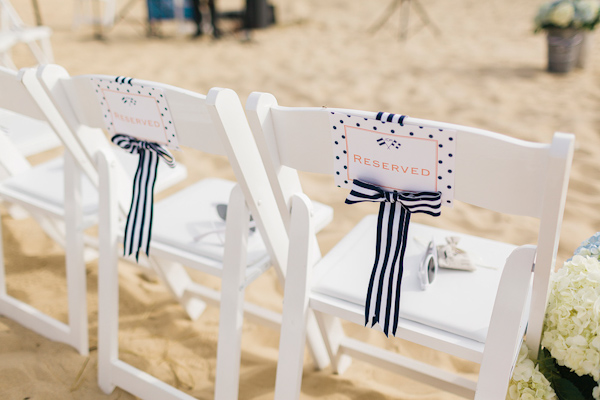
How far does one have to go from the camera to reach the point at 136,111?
124 cm

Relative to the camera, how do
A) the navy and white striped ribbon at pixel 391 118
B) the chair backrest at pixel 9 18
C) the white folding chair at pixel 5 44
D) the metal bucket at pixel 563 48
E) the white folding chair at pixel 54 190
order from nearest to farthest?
the navy and white striped ribbon at pixel 391 118 → the white folding chair at pixel 54 190 → the white folding chair at pixel 5 44 → the chair backrest at pixel 9 18 → the metal bucket at pixel 563 48

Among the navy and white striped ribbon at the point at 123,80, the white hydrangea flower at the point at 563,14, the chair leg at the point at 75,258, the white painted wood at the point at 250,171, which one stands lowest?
the chair leg at the point at 75,258

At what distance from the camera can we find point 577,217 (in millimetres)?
2459

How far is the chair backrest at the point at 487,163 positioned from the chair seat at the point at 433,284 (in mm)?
125

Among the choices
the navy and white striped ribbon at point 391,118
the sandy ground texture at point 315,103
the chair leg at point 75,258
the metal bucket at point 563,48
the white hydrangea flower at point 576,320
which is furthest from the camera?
the metal bucket at point 563,48

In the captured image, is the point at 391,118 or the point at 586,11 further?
the point at 586,11

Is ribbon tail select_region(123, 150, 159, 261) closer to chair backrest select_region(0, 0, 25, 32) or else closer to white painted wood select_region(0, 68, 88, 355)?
white painted wood select_region(0, 68, 88, 355)

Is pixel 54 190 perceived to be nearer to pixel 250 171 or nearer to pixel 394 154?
pixel 250 171

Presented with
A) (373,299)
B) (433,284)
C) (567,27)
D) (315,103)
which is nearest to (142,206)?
(373,299)

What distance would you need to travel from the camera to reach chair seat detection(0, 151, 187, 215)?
171 cm

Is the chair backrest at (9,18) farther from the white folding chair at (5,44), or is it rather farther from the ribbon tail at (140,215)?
the ribbon tail at (140,215)

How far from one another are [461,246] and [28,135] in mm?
1778

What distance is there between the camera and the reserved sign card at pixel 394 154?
0.92 meters

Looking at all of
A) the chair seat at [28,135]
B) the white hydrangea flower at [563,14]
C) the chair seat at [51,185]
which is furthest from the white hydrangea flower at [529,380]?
the white hydrangea flower at [563,14]
